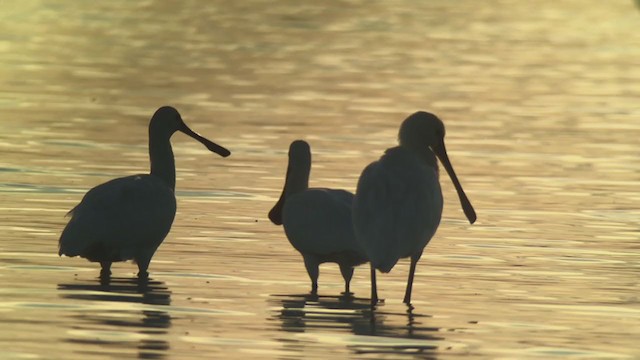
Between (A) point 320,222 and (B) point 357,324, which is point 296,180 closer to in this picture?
(A) point 320,222

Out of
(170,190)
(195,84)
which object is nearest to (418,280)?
(170,190)

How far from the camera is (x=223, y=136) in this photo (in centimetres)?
2488

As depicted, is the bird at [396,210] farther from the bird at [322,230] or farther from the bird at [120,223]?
the bird at [120,223]

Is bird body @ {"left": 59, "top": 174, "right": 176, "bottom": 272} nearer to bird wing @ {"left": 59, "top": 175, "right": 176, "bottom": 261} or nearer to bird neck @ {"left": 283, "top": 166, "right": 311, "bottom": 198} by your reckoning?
bird wing @ {"left": 59, "top": 175, "right": 176, "bottom": 261}

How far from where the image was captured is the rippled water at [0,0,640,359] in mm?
12391

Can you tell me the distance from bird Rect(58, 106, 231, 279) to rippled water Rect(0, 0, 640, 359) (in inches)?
9.5

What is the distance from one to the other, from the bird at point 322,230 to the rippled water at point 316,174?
0.83ft

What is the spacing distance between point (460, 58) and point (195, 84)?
743 cm

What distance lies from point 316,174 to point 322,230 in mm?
6701

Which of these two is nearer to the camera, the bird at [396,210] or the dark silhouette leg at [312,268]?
the bird at [396,210]

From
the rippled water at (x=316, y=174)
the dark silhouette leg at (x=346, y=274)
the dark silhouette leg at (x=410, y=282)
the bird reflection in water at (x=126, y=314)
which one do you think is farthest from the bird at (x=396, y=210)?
the bird reflection in water at (x=126, y=314)

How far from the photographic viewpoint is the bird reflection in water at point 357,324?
38.7 ft

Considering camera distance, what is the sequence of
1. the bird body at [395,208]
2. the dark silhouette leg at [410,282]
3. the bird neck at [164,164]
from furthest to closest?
the bird neck at [164,164] < the dark silhouette leg at [410,282] < the bird body at [395,208]

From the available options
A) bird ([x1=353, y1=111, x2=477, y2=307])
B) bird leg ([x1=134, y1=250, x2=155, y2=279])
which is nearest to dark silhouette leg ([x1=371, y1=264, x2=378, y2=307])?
bird ([x1=353, y1=111, x2=477, y2=307])
